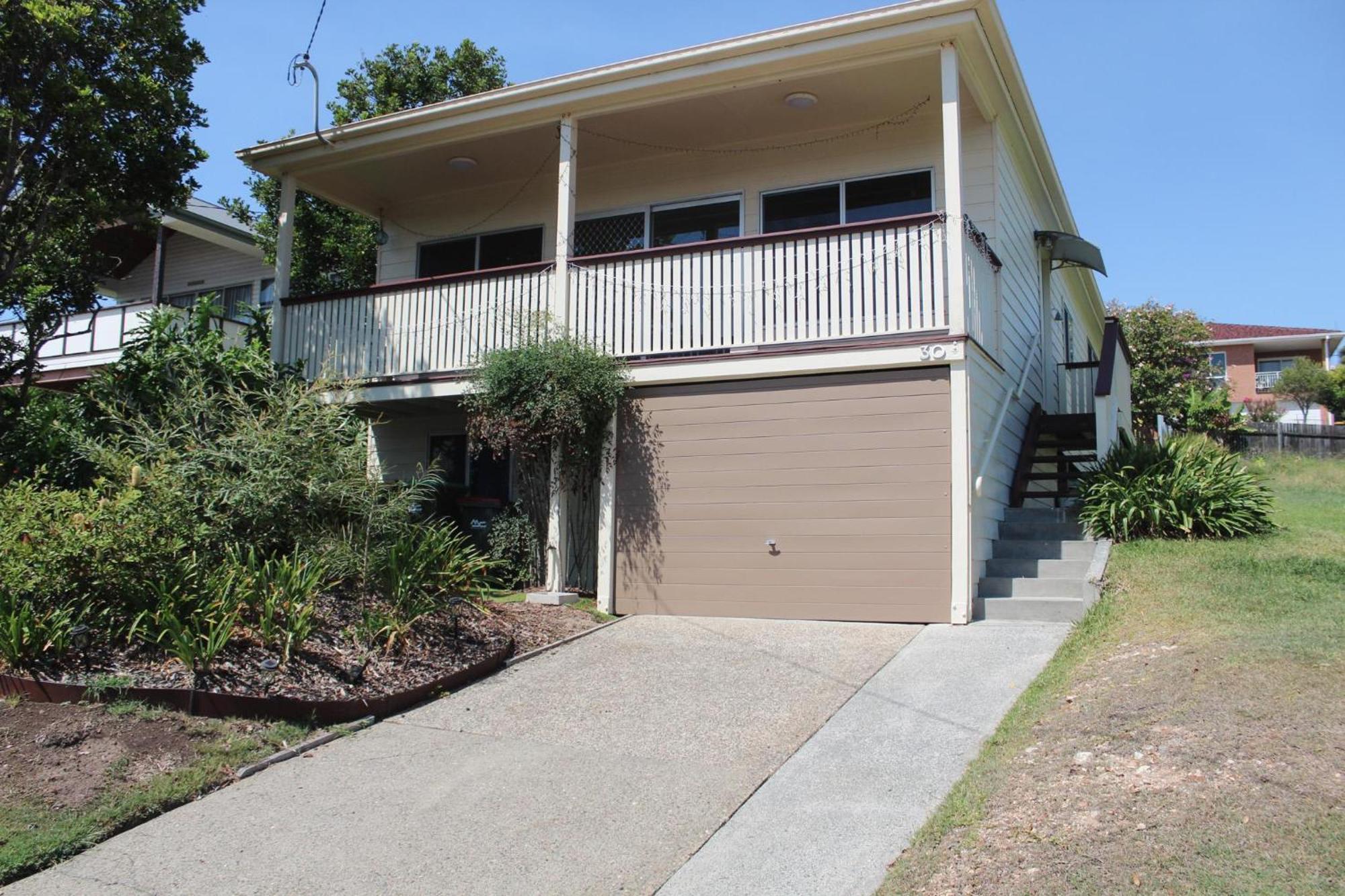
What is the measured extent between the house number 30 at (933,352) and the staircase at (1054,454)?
3.03m

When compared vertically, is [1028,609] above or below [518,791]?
above

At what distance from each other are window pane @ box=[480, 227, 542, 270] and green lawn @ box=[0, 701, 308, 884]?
339 inches

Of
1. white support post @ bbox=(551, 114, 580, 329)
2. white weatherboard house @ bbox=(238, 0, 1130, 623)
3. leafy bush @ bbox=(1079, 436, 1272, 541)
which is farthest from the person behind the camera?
white support post @ bbox=(551, 114, 580, 329)

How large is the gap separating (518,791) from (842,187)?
8477mm

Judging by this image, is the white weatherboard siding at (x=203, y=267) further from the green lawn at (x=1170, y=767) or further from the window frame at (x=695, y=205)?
the green lawn at (x=1170, y=767)

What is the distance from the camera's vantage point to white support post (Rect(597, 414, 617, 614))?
10148 mm

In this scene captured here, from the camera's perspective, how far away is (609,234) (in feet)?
42.8

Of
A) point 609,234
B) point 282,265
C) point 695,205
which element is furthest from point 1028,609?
point 282,265

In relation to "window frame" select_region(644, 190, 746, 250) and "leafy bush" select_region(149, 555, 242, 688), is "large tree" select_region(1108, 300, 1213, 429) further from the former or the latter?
"leafy bush" select_region(149, 555, 242, 688)

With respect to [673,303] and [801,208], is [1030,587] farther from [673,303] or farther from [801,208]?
[801,208]

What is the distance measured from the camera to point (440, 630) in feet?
26.3

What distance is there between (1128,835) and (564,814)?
264cm

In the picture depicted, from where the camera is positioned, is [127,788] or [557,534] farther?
[557,534]


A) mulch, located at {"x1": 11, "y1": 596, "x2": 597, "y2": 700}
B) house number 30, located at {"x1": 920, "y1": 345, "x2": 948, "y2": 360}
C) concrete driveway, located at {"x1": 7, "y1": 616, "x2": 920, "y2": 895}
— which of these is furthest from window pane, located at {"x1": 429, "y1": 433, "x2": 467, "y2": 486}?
house number 30, located at {"x1": 920, "y1": 345, "x2": 948, "y2": 360}
